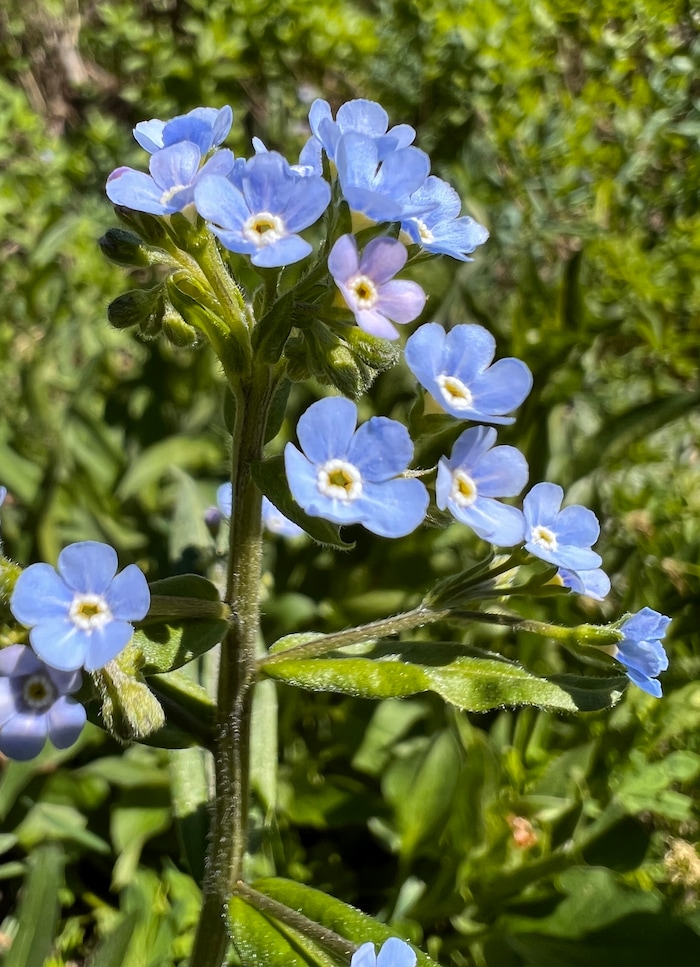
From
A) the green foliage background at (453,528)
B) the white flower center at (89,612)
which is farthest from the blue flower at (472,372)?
the green foliage background at (453,528)

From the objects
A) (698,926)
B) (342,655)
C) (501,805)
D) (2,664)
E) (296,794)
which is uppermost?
(2,664)

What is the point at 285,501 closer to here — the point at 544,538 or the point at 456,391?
the point at 456,391

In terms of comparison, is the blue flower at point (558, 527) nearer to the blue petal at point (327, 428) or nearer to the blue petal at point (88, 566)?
the blue petal at point (327, 428)

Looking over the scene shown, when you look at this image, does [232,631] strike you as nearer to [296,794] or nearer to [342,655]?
[342,655]

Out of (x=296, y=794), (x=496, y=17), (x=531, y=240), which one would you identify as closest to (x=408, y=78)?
(x=496, y=17)

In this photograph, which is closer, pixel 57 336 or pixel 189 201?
pixel 189 201

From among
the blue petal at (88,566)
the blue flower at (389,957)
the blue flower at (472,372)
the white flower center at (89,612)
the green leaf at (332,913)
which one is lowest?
the green leaf at (332,913)
